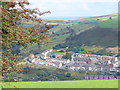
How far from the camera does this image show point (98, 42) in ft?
425

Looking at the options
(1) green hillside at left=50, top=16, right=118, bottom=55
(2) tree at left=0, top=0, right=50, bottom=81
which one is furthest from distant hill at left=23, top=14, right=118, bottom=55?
(2) tree at left=0, top=0, right=50, bottom=81

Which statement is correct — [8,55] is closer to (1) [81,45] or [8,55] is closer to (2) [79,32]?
(1) [81,45]

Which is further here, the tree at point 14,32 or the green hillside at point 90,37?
the green hillside at point 90,37

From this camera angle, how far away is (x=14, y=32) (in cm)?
920

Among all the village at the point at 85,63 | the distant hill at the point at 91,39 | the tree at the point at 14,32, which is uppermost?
the tree at the point at 14,32

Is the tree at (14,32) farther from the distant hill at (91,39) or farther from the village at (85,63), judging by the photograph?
the distant hill at (91,39)

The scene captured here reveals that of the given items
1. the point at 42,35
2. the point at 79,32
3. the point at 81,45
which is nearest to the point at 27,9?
the point at 42,35

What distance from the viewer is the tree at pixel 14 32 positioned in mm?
9079

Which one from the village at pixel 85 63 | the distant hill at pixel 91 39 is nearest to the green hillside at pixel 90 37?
the distant hill at pixel 91 39

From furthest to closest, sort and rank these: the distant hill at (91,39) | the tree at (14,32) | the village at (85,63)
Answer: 1. the distant hill at (91,39)
2. the village at (85,63)
3. the tree at (14,32)

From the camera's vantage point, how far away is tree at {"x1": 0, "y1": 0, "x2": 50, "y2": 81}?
9079 millimetres

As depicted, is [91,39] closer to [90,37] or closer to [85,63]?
[90,37]

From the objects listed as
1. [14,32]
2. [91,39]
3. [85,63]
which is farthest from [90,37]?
[14,32]

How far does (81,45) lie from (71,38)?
56.8 ft
